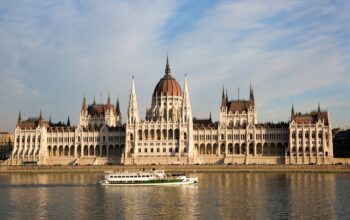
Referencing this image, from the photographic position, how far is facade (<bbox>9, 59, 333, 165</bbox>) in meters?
138

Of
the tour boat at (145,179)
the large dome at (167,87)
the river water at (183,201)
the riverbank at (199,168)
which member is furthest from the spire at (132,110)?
the river water at (183,201)

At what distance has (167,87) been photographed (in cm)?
15762

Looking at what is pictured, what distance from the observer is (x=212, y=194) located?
7331 cm

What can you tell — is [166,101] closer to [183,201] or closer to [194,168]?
[194,168]

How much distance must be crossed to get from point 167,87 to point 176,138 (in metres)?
20.0

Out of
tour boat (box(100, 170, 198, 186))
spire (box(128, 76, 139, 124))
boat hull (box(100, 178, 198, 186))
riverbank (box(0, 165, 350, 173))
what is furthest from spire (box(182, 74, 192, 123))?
boat hull (box(100, 178, 198, 186))

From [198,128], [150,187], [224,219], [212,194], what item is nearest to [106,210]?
[224,219]

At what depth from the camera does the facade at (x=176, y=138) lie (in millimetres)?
137875

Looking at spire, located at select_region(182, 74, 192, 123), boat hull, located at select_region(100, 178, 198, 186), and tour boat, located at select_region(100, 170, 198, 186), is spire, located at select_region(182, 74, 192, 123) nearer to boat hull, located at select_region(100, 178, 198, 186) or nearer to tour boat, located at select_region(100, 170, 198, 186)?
tour boat, located at select_region(100, 170, 198, 186)

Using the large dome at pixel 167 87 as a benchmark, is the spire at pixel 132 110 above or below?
below

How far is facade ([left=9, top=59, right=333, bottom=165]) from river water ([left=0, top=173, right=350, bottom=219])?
4895 cm

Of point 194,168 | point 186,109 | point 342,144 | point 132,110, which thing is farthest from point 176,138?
point 342,144

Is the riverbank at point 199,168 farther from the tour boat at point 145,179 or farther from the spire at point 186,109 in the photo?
the tour boat at point 145,179

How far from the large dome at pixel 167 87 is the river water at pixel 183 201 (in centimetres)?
6952
